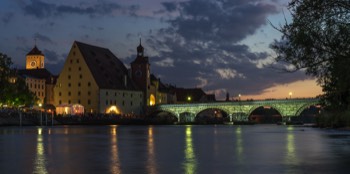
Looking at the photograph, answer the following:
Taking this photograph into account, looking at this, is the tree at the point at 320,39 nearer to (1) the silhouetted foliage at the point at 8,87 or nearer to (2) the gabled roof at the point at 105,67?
(1) the silhouetted foliage at the point at 8,87

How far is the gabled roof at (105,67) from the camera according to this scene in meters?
154

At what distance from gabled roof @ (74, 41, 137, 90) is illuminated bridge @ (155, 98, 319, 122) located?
47.6 feet

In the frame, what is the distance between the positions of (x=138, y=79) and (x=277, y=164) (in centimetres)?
14795

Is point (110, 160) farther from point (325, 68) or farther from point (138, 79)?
point (138, 79)

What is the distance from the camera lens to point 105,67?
15975 centimetres

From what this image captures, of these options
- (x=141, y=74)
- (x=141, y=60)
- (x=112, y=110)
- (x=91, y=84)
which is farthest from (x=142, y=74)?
(x=91, y=84)

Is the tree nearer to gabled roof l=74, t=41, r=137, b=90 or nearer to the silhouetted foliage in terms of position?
the silhouetted foliage

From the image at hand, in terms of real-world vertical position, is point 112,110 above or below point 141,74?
below

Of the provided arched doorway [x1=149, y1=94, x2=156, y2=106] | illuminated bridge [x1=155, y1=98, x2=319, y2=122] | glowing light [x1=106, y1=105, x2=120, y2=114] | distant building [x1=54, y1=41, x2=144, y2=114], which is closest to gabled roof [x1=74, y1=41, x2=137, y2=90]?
distant building [x1=54, y1=41, x2=144, y2=114]

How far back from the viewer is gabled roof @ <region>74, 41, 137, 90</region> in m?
154

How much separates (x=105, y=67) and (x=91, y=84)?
901 cm

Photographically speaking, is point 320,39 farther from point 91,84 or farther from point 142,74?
point 142,74

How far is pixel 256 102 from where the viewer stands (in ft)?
532

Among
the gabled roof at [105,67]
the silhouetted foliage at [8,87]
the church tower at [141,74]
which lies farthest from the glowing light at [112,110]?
the silhouetted foliage at [8,87]
